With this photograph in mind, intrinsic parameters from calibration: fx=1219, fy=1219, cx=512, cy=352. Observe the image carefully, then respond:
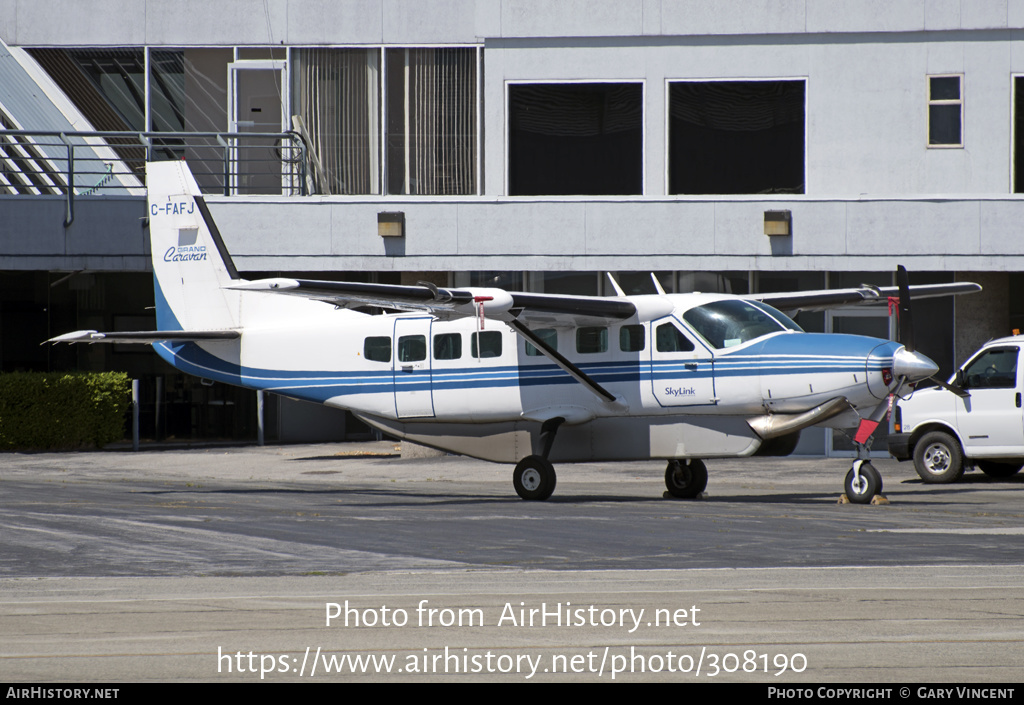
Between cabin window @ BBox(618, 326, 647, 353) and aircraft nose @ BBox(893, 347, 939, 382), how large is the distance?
3153mm

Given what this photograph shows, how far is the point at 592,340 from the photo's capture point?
15750 mm

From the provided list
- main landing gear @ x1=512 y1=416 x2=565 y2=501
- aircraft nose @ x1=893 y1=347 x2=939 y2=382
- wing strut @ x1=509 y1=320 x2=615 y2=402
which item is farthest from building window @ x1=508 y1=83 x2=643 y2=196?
aircraft nose @ x1=893 y1=347 x2=939 y2=382

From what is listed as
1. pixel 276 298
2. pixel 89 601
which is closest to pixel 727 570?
pixel 89 601

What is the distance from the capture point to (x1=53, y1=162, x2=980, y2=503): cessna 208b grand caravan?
1440 centimetres

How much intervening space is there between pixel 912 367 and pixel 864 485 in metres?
1.81

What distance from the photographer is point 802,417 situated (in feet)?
47.6

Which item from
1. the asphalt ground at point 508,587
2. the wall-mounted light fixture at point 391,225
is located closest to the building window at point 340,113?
the wall-mounted light fixture at point 391,225

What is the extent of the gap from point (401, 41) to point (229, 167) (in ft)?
14.9

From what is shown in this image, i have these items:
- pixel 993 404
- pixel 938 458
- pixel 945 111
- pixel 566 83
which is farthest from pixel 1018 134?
pixel 566 83

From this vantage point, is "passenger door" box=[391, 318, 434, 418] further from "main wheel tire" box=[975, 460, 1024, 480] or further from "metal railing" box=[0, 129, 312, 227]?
"main wheel tire" box=[975, 460, 1024, 480]

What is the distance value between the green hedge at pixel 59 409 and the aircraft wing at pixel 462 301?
35.7 ft

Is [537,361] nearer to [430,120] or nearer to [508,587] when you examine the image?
[508,587]

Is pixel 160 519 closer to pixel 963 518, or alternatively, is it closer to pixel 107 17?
pixel 963 518

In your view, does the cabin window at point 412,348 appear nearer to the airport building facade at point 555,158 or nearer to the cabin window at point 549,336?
the cabin window at point 549,336
